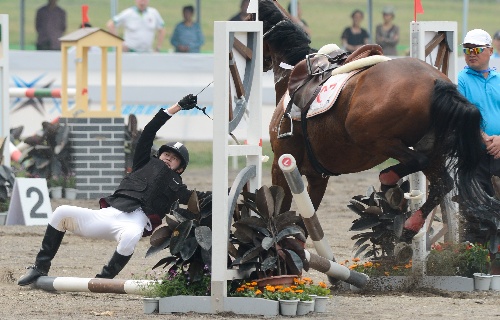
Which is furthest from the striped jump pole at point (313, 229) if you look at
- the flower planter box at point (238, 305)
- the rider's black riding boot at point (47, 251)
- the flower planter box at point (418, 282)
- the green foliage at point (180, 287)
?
the rider's black riding boot at point (47, 251)

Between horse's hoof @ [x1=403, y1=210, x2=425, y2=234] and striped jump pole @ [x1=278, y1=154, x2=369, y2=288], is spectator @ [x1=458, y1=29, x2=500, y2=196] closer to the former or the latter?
horse's hoof @ [x1=403, y1=210, x2=425, y2=234]

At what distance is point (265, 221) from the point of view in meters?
6.09

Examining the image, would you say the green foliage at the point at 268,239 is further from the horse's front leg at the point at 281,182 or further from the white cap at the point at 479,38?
the white cap at the point at 479,38

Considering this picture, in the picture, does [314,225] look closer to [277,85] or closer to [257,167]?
[257,167]

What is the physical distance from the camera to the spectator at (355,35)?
16653 mm

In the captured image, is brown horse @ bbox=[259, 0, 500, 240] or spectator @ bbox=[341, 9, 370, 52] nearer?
brown horse @ bbox=[259, 0, 500, 240]

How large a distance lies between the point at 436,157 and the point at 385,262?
1.10 meters

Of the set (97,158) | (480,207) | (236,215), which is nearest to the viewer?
(236,215)

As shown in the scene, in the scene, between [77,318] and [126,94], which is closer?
[77,318]

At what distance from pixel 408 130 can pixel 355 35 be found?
10.5 m

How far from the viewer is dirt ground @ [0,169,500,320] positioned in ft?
19.6

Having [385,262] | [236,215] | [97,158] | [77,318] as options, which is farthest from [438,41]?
[97,158]

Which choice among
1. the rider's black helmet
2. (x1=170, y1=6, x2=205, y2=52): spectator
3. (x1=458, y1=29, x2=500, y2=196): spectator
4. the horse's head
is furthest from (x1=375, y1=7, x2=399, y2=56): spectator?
the rider's black helmet

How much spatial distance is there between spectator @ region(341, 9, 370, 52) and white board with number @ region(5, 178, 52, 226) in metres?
7.18
